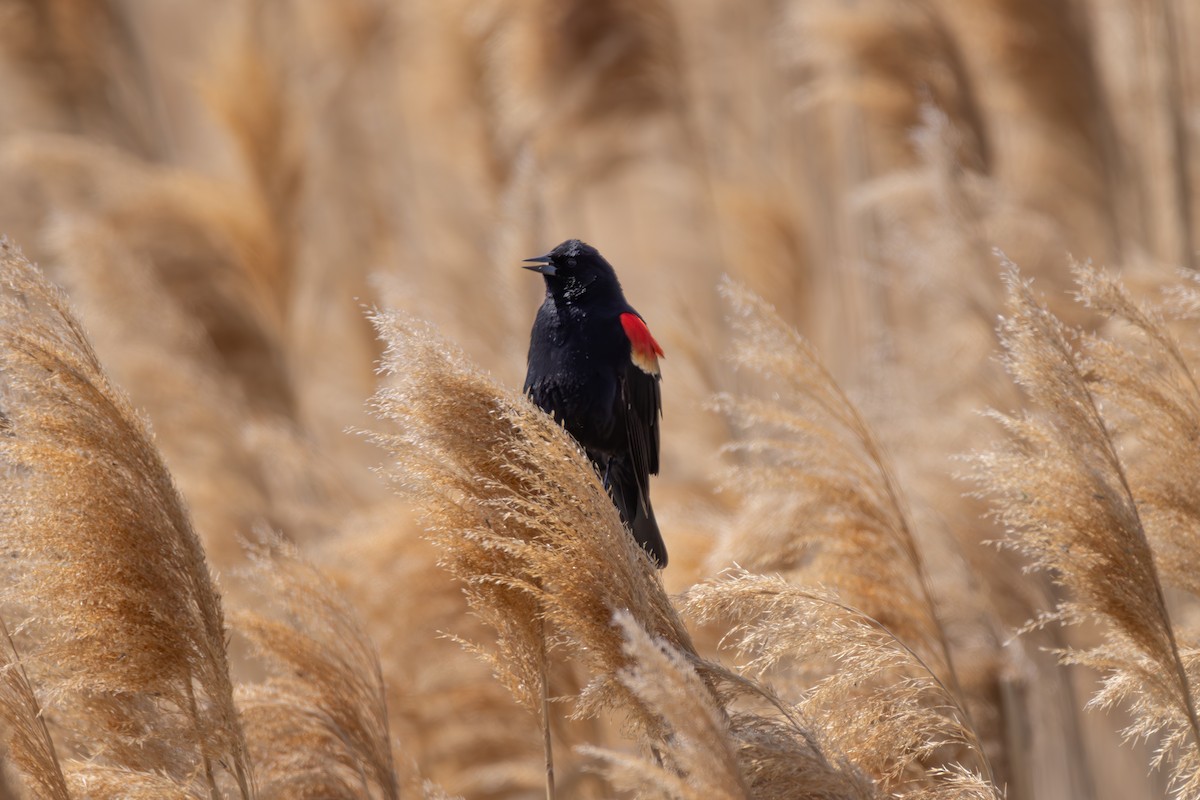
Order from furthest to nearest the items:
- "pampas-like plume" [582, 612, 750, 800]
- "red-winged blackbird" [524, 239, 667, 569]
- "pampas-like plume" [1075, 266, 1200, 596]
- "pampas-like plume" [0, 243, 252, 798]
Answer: "red-winged blackbird" [524, 239, 667, 569], "pampas-like plume" [1075, 266, 1200, 596], "pampas-like plume" [0, 243, 252, 798], "pampas-like plume" [582, 612, 750, 800]

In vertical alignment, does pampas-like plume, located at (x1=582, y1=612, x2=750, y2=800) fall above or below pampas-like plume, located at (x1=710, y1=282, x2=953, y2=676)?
below

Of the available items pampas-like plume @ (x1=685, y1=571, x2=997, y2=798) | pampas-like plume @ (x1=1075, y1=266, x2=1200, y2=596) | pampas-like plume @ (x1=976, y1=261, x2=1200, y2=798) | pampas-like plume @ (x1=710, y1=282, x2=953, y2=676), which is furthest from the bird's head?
pampas-like plume @ (x1=1075, y1=266, x2=1200, y2=596)

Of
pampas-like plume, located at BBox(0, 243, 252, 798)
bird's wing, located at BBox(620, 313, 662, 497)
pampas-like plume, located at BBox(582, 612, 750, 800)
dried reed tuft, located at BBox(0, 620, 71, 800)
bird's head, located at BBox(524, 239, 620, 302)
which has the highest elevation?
bird's head, located at BBox(524, 239, 620, 302)

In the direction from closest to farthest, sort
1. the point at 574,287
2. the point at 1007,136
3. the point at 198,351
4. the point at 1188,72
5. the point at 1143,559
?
the point at 1143,559 → the point at 574,287 → the point at 198,351 → the point at 1188,72 → the point at 1007,136

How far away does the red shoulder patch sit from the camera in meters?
→ 2.16

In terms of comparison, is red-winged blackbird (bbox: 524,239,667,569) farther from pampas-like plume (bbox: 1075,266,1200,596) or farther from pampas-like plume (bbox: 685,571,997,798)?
pampas-like plume (bbox: 1075,266,1200,596)

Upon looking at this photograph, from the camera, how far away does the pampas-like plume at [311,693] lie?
219cm

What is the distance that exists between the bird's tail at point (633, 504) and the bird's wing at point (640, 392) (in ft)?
0.08

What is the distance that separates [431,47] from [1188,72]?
12.1 feet

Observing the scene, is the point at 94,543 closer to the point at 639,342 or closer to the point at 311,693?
the point at 311,693

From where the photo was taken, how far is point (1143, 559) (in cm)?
189

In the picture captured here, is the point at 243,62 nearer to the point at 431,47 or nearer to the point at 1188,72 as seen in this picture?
the point at 431,47

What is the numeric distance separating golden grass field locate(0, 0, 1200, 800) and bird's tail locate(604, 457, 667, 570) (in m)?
0.17

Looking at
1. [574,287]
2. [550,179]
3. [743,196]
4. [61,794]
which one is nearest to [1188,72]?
[743,196]
